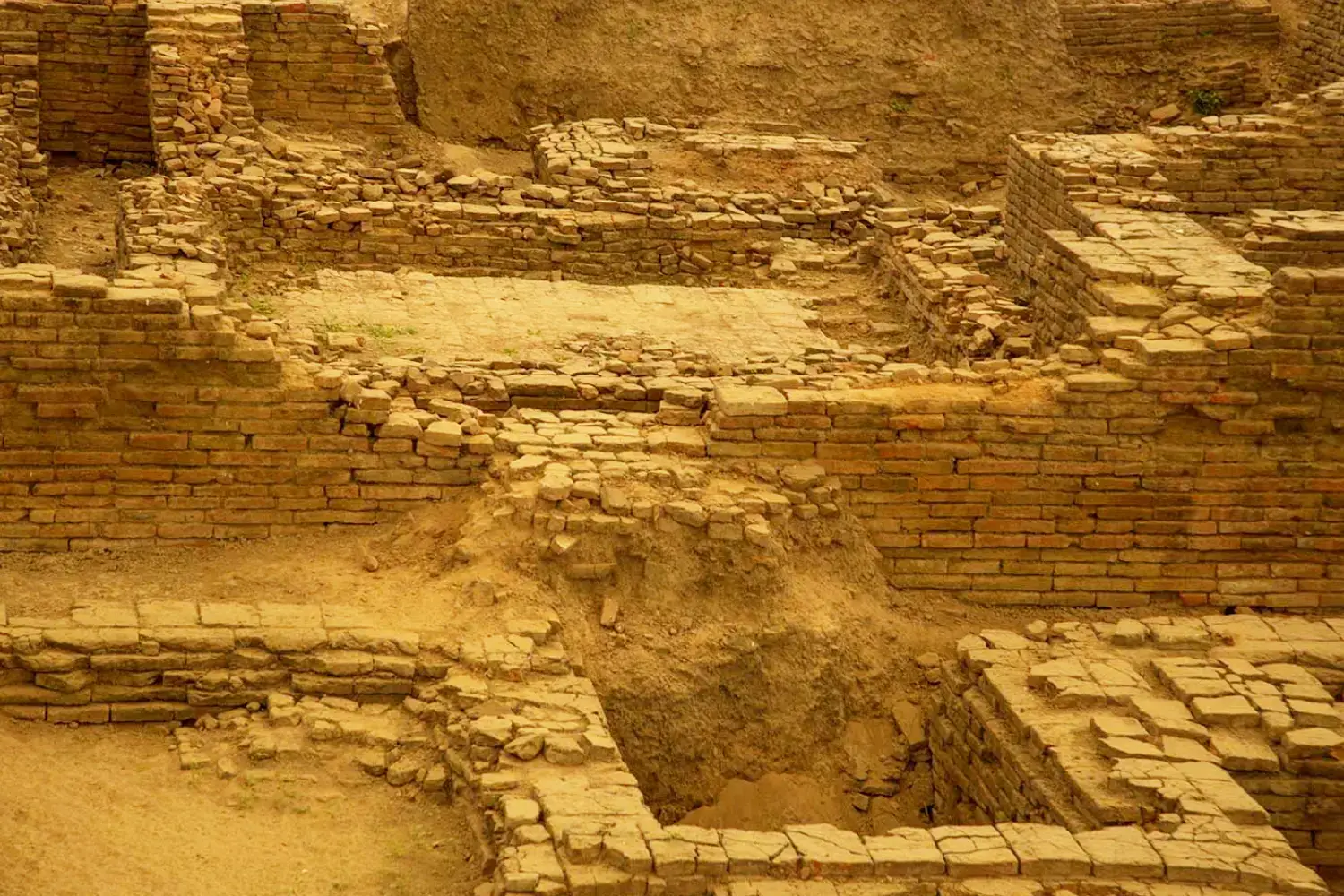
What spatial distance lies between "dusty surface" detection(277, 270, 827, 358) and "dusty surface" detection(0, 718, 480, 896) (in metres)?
3.73

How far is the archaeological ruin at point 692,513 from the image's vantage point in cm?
959

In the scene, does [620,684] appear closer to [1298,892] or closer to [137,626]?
[137,626]

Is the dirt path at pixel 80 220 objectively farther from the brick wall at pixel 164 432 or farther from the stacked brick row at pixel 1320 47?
the stacked brick row at pixel 1320 47

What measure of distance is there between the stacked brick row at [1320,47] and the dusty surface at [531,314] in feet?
20.7

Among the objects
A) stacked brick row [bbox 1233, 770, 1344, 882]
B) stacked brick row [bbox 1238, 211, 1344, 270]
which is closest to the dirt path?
stacked brick row [bbox 1238, 211, 1344, 270]

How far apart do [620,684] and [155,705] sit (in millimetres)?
2028

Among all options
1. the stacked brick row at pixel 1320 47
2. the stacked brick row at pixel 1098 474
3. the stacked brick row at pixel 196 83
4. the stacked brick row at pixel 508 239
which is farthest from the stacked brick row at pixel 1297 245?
the stacked brick row at pixel 196 83

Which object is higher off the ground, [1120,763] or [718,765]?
[1120,763]

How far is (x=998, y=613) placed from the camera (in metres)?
12.0

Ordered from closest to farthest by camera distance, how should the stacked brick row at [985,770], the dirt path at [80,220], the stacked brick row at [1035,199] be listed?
the stacked brick row at [985,770] < the stacked brick row at [1035,199] < the dirt path at [80,220]

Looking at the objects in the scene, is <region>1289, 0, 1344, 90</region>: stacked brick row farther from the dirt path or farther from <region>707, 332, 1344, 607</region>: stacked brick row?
the dirt path

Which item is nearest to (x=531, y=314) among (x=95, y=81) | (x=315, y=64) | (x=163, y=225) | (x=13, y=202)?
(x=163, y=225)

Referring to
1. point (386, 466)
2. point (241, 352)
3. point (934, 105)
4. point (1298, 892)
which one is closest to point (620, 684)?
point (386, 466)

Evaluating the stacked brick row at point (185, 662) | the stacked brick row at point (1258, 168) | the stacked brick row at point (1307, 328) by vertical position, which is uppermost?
the stacked brick row at point (1307, 328)
